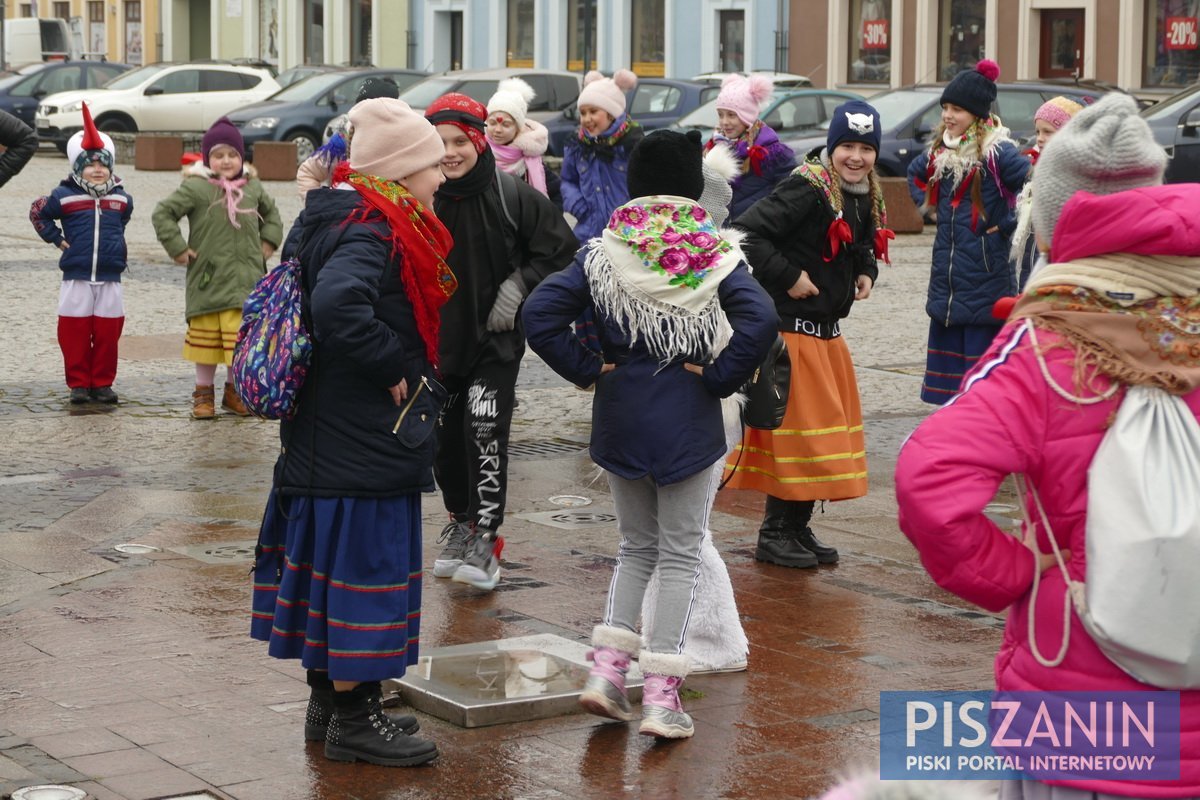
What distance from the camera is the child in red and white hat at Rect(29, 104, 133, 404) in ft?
36.1

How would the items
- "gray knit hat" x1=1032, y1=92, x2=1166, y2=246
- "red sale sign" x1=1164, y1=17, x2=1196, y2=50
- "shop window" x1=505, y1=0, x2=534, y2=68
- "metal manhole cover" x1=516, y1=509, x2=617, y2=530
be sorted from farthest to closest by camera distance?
"shop window" x1=505, y1=0, x2=534, y2=68
"red sale sign" x1=1164, y1=17, x2=1196, y2=50
"metal manhole cover" x1=516, y1=509, x2=617, y2=530
"gray knit hat" x1=1032, y1=92, x2=1166, y2=246

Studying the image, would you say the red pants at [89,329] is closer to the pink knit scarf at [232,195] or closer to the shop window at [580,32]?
the pink knit scarf at [232,195]

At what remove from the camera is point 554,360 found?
5.42 m

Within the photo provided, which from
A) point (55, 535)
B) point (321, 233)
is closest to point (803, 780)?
point (321, 233)

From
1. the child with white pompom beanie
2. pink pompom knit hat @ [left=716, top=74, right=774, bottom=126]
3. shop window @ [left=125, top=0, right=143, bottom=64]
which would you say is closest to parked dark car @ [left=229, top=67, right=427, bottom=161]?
the child with white pompom beanie

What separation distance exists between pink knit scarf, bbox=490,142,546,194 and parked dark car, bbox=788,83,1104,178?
14.1 m

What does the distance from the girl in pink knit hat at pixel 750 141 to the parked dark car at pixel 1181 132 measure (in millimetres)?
10095

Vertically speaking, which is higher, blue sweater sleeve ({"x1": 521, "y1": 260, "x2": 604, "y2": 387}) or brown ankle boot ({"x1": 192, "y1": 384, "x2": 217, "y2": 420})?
blue sweater sleeve ({"x1": 521, "y1": 260, "x2": 604, "y2": 387})

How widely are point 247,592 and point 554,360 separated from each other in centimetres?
197

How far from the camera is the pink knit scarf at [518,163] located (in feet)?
32.0

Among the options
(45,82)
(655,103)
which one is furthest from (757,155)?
(45,82)

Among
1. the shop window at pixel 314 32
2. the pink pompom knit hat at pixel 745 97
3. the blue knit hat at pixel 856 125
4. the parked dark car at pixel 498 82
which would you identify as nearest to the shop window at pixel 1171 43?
the parked dark car at pixel 498 82

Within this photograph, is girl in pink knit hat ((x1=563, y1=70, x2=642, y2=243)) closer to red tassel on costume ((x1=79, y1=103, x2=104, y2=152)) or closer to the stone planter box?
red tassel on costume ((x1=79, y1=103, x2=104, y2=152))

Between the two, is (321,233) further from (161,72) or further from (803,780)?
(161,72)
